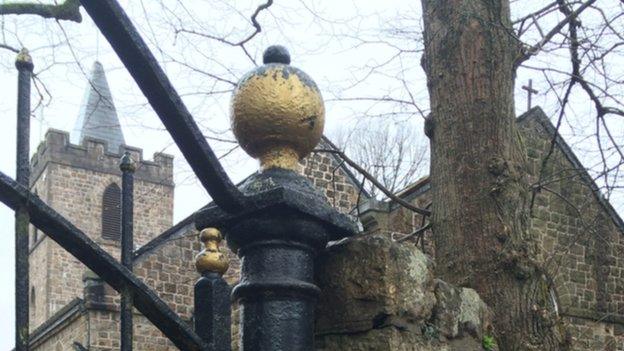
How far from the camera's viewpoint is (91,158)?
3884cm

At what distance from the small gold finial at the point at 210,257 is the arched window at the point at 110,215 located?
121ft

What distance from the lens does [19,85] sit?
6.71 ft

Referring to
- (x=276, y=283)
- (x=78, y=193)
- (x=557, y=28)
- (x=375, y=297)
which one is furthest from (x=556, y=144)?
(x=78, y=193)

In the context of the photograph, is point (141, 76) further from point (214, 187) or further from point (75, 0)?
point (75, 0)

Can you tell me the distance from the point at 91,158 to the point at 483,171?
35229 millimetres

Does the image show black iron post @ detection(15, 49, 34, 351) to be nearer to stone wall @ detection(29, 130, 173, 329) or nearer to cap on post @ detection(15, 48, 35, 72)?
cap on post @ detection(15, 48, 35, 72)

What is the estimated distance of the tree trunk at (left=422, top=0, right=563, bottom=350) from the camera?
441 centimetres

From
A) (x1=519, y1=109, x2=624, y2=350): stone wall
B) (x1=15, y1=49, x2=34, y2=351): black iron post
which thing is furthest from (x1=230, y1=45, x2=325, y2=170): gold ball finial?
(x1=519, y1=109, x2=624, y2=350): stone wall

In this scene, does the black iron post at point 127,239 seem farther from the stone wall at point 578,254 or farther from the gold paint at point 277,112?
the stone wall at point 578,254

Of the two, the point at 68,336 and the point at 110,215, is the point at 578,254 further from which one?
the point at 110,215

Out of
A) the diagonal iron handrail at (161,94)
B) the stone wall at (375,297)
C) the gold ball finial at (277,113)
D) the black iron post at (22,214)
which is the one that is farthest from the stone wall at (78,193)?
the black iron post at (22,214)

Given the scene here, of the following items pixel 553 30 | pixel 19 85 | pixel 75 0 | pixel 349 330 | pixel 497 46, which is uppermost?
pixel 75 0

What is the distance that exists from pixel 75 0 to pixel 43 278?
30.5m

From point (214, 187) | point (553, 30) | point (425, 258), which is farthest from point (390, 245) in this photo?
point (553, 30)
